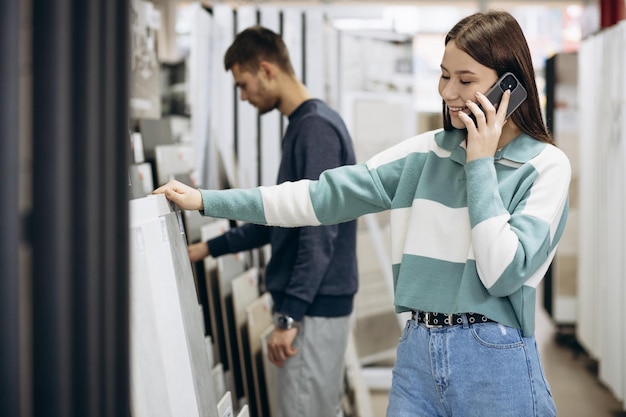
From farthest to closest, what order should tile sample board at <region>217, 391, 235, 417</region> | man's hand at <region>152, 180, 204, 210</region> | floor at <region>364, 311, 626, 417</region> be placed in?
floor at <region>364, 311, 626, 417</region> < tile sample board at <region>217, 391, 235, 417</region> < man's hand at <region>152, 180, 204, 210</region>

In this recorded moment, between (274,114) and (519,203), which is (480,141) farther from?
(274,114)

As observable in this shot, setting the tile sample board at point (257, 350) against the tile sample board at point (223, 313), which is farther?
the tile sample board at point (257, 350)

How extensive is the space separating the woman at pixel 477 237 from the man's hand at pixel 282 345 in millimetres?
754

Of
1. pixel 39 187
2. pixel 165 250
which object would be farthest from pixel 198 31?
pixel 39 187

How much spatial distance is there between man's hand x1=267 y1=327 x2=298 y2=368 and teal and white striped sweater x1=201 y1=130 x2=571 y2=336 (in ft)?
2.23

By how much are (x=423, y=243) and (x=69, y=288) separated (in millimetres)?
876

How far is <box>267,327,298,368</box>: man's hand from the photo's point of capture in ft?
7.61

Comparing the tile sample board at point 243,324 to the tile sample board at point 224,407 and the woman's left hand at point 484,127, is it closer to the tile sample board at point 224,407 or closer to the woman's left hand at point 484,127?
the tile sample board at point 224,407

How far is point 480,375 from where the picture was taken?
4.81 ft

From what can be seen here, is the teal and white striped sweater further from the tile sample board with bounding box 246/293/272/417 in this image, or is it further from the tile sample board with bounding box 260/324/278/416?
the tile sample board with bounding box 260/324/278/416

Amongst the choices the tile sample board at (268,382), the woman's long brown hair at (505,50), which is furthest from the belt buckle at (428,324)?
the tile sample board at (268,382)

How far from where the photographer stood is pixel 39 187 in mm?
829

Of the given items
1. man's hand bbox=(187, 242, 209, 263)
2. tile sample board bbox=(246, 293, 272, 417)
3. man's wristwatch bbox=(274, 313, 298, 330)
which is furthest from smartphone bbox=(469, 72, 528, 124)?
tile sample board bbox=(246, 293, 272, 417)

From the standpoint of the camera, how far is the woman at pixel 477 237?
1446mm
